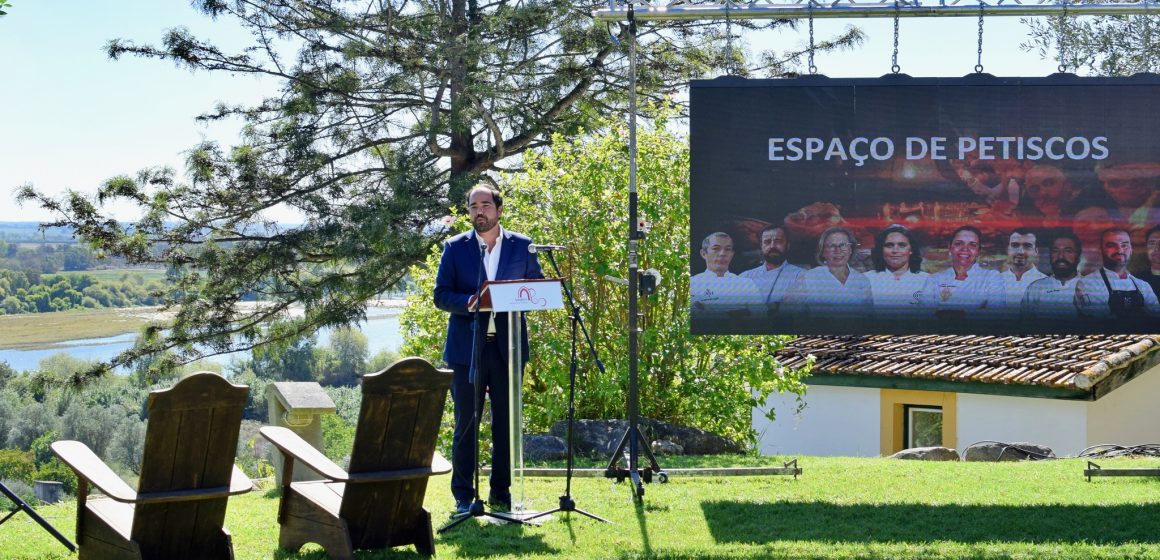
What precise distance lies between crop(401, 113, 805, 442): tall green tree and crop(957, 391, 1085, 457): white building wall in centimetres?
475

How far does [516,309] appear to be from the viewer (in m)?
6.41

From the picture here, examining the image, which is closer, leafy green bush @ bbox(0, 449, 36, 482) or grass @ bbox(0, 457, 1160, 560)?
grass @ bbox(0, 457, 1160, 560)

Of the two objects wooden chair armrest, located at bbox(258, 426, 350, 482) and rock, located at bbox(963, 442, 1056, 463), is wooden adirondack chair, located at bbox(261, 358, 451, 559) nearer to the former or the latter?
wooden chair armrest, located at bbox(258, 426, 350, 482)

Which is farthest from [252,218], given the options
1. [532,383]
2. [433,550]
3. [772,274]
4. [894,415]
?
[433,550]

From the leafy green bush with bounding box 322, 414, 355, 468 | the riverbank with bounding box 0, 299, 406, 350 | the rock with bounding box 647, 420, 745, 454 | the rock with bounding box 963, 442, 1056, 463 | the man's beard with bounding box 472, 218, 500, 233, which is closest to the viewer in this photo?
the man's beard with bounding box 472, 218, 500, 233

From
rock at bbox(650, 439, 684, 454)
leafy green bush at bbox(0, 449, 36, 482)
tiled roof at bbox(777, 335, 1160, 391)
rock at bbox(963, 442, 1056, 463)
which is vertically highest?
tiled roof at bbox(777, 335, 1160, 391)

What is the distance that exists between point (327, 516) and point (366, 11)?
47.3ft

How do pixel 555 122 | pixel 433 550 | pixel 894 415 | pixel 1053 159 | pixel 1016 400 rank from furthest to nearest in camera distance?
pixel 555 122, pixel 894 415, pixel 1016 400, pixel 1053 159, pixel 433 550

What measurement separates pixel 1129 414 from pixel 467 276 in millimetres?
11449

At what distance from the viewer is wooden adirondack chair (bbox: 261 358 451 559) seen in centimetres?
570

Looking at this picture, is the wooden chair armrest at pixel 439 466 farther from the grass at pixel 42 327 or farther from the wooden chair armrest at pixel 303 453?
the grass at pixel 42 327

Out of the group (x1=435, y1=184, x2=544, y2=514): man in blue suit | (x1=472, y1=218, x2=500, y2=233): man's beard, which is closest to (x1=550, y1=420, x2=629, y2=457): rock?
(x1=435, y1=184, x2=544, y2=514): man in blue suit

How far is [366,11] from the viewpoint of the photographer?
1916 cm

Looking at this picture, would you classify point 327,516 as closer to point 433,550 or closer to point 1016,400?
point 433,550
